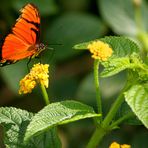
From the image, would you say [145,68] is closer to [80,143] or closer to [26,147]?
[26,147]

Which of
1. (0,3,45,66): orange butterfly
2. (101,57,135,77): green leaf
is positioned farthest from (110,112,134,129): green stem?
(0,3,45,66): orange butterfly

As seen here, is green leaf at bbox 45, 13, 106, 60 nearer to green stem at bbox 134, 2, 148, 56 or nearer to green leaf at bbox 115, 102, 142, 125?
green stem at bbox 134, 2, 148, 56

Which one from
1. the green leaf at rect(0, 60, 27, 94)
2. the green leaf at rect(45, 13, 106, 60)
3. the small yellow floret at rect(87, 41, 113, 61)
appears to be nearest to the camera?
the small yellow floret at rect(87, 41, 113, 61)

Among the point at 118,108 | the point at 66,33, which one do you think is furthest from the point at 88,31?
the point at 118,108

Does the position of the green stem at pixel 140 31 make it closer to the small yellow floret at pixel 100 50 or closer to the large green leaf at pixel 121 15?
the large green leaf at pixel 121 15

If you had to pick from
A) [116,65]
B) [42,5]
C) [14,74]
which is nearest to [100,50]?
[116,65]

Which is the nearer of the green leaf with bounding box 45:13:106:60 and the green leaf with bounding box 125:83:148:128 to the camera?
the green leaf with bounding box 125:83:148:128

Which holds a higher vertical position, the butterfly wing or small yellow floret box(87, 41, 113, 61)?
the butterfly wing
